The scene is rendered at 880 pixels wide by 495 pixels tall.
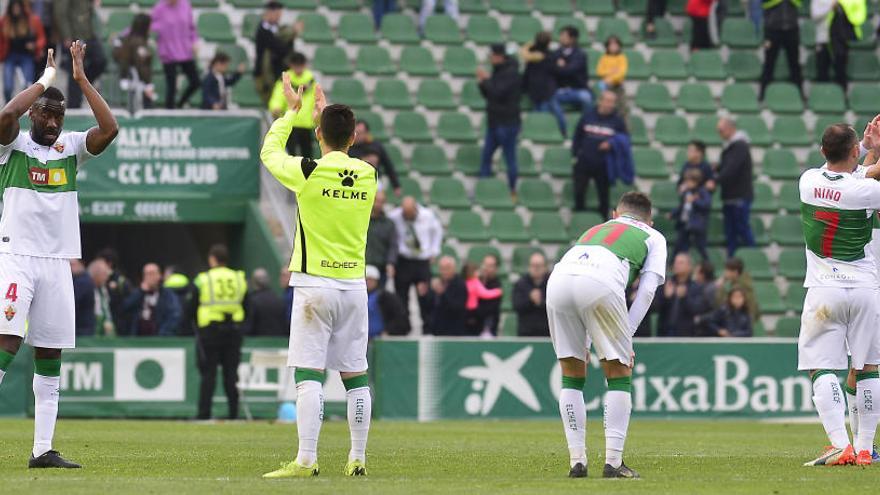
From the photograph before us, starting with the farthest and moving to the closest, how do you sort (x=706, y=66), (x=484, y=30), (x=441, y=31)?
(x=706, y=66)
(x=484, y=30)
(x=441, y=31)

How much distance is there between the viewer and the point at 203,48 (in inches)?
1091

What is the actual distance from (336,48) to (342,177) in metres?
17.5

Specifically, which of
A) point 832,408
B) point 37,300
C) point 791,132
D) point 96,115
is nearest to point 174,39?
point 791,132

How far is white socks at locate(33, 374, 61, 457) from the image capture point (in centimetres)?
1126

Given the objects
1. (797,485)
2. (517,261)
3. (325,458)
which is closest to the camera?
(797,485)

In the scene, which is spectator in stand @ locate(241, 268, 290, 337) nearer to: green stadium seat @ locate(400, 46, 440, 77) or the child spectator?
the child spectator

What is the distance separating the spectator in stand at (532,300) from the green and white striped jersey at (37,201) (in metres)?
11.7

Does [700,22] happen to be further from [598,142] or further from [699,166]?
[699,166]

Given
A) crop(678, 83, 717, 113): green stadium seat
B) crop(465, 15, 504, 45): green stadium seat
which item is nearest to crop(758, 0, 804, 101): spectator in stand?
crop(678, 83, 717, 113): green stadium seat

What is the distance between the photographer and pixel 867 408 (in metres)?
12.1

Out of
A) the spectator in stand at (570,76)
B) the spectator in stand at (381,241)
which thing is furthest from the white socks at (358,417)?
the spectator in stand at (570,76)

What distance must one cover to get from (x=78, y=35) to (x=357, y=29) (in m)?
5.61

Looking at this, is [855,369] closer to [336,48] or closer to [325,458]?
[325,458]

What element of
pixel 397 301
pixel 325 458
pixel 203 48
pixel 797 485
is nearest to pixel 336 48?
pixel 203 48
